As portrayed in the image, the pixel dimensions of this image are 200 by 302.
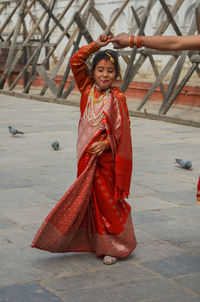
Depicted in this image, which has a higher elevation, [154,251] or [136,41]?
[136,41]

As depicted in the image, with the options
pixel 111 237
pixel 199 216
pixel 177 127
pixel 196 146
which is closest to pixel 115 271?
pixel 111 237

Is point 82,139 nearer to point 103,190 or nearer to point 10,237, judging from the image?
point 103,190

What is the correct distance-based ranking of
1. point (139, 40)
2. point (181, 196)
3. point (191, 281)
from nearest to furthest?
1. point (139, 40)
2. point (191, 281)
3. point (181, 196)

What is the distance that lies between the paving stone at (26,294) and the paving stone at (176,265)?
0.71 m

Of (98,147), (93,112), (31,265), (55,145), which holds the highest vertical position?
(93,112)

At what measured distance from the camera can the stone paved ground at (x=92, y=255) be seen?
3170 millimetres

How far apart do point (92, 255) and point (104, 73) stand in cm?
114

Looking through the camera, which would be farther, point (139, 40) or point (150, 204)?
point (150, 204)

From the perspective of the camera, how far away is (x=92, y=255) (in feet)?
12.3

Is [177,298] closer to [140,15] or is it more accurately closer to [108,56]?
[108,56]

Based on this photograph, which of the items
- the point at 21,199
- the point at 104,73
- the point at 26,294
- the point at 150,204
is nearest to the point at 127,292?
the point at 26,294

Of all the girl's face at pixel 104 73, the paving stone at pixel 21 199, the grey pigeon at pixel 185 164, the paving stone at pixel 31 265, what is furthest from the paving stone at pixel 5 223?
the grey pigeon at pixel 185 164

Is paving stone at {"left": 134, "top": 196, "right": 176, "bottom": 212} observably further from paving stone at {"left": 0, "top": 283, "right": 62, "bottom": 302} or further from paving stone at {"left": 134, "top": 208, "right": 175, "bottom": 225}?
paving stone at {"left": 0, "top": 283, "right": 62, "bottom": 302}

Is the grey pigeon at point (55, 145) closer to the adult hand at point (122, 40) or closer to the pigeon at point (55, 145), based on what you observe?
the pigeon at point (55, 145)
